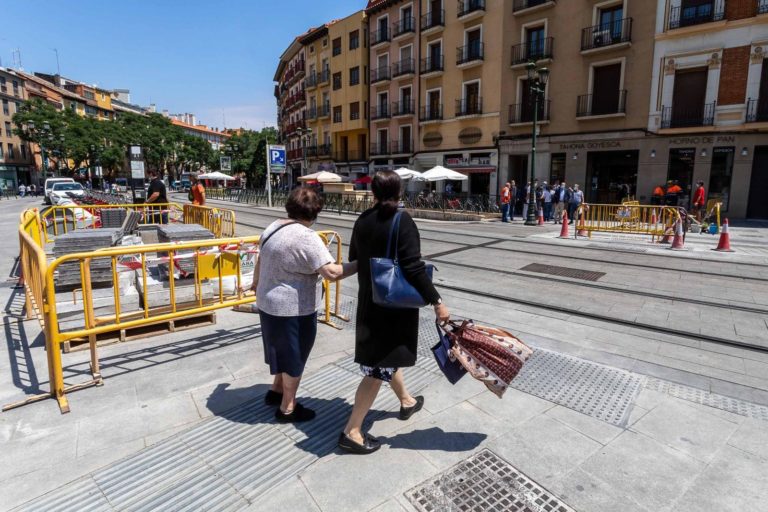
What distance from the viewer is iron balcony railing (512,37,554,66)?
24078 millimetres

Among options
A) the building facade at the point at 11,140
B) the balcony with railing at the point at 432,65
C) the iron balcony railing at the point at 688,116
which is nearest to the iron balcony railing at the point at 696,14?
the iron balcony railing at the point at 688,116

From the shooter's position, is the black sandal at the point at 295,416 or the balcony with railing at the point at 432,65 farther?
the balcony with railing at the point at 432,65

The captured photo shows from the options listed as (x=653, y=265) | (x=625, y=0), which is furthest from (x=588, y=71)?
(x=653, y=265)

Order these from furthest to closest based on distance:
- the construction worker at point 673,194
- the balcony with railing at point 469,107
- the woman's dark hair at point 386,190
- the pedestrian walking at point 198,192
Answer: the balcony with railing at point 469,107, the construction worker at point 673,194, the pedestrian walking at point 198,192, the woman's dark hair at point 386,190

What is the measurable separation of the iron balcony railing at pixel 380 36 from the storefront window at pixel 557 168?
1736 centimetres

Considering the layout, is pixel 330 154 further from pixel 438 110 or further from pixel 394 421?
pixel 394 421

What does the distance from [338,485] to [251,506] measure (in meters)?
0.47

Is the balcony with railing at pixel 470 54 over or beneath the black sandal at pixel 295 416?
over

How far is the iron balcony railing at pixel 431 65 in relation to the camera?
2998 centimetres

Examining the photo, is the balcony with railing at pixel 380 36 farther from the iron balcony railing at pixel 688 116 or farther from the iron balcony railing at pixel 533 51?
the iron balcony railing at pixel 688 116

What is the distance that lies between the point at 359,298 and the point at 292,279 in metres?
0.51

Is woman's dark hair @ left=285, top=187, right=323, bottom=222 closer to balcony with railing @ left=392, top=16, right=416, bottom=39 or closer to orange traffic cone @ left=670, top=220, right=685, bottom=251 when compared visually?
orange traffic cone @ left=670, top=220, right=685, bottom=251

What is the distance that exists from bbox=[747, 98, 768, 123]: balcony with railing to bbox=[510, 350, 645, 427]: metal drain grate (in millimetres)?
21031

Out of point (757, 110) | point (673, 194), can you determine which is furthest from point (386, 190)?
point (757, 110)
